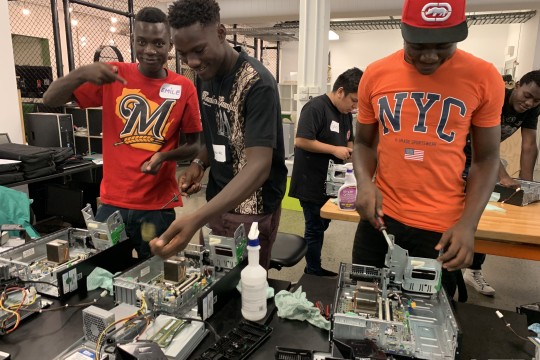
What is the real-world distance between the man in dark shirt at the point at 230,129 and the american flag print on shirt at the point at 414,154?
42 cm

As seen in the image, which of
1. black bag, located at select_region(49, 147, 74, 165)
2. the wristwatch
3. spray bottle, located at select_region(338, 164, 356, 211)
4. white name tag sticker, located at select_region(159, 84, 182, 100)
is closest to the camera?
the wristwatch

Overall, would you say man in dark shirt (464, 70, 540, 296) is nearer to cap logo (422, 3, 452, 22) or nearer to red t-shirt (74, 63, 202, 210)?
cap logo (422, 3, 452, 22)

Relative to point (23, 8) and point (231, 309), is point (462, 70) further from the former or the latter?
point (23, 8)

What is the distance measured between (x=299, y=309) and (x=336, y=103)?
5.83ft

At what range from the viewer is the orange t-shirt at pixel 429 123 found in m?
1.19

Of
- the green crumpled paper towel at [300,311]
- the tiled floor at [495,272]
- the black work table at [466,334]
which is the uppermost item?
the green crumpled paper towel at [300,311]

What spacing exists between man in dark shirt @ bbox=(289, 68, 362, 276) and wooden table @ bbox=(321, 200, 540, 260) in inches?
19.8

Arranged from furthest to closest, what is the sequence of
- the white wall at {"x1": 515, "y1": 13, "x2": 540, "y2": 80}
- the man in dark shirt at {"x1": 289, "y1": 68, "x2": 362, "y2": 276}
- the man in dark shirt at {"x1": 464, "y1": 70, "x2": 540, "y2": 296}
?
the white wall at {"x1": 515, "y1": 13, "x2": 540, "y2": 80}, the man in dark shirt at {"x1": 289, "y1": 68, "x2": 362, "y2": 276}, the man in dark shirt at {"x1": 464, "y1": 70, "x2": 540, "y2": 296}

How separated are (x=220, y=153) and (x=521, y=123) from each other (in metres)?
2.23

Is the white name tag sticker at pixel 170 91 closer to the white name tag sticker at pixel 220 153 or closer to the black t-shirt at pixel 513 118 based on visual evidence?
the white name tag sticker at pixel 220 153

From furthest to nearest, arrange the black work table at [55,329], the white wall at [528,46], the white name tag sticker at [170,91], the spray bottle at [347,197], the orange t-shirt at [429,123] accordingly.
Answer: the white wall at [528,46] < the spray bottle at [347,197] < the white name tag sticker at [170,91] < the orange t-shirt at [429,123] < the black work table at [55,329]

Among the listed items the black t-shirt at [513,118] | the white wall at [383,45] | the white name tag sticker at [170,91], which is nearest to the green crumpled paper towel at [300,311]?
the white name tag sticker at [170,91]

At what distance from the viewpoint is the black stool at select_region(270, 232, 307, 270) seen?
1829 mm

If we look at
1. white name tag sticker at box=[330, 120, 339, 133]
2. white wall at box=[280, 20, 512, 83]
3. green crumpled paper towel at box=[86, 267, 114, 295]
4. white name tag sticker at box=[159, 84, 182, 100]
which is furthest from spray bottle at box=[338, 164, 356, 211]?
white wall at box=[280, 20, 512, 83]
